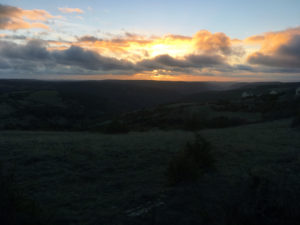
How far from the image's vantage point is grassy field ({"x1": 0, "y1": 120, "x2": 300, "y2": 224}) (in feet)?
15.3

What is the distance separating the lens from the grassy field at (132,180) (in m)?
4.65

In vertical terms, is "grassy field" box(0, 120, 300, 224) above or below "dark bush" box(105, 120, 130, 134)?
above

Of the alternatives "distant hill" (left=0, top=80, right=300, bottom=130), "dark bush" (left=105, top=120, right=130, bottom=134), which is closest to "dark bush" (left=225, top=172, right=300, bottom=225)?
"dark bush" (left=105, top=120, right=130, bottom=134)

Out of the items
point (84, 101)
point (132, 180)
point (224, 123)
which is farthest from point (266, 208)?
point (84, 101)

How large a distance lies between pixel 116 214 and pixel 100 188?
6.49 ft

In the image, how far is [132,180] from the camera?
7.21 m

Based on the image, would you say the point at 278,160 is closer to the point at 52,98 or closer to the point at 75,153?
the point at 75,153

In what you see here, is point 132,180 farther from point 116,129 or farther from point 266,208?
point 116,129

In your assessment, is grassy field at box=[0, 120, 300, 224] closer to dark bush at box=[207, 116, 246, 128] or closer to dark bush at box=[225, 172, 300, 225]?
dark bush at box=[225, 172, 300, 225]

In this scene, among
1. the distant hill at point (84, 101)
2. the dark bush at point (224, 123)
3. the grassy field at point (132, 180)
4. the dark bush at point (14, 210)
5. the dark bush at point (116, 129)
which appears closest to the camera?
the dark bush at point (14, 210)

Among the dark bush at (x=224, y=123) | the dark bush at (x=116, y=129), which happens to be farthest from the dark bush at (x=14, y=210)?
the dark bush at (x=224, y=123)


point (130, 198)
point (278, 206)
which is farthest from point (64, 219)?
point (278, 206)

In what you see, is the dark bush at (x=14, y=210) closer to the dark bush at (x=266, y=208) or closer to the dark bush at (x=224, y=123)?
the dark bush at (x=266, y=208)

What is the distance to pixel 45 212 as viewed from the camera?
15.7 ft
